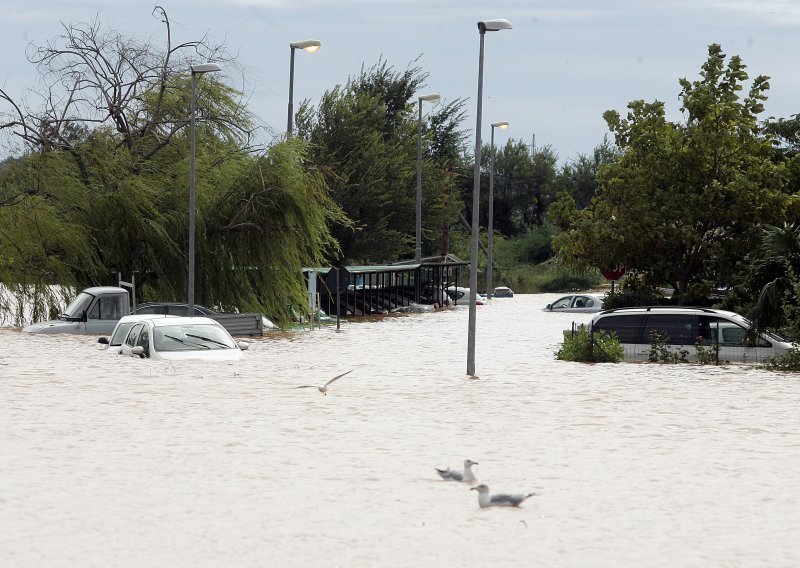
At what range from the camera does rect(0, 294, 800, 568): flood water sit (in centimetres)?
990

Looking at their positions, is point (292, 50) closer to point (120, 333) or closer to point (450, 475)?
point (120, 333)

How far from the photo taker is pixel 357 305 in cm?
5394

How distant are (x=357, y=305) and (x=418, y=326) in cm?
532

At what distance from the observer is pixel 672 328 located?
30.3 m

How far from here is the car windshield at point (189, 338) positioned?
24.3m

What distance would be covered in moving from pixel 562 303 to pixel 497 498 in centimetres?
5323

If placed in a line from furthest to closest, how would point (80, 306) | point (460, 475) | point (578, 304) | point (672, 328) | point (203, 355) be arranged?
point (578, 304) → point (80, 306) → point (672, 328) → point (203, 355) → point (460, 475)

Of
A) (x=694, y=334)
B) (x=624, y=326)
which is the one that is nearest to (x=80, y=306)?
(x=624, y=326)

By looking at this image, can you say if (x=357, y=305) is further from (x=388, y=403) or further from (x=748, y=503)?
(x=748, y=503)

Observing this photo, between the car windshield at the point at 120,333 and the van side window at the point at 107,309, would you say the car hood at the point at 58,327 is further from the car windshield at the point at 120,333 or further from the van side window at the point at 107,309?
the car windshield at the point at 120,333

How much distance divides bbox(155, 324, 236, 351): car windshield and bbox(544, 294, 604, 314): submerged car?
126ft

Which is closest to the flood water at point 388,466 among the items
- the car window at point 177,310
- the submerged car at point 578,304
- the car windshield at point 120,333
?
the car windshield at point 120,333

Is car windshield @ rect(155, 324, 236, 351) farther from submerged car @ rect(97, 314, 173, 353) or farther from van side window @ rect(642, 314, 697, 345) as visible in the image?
van side window @ rect(642, 314, 697, 345)

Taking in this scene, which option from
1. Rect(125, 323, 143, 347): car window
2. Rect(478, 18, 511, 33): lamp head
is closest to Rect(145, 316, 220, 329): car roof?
Rect(125, 323, 143, 347): car window
